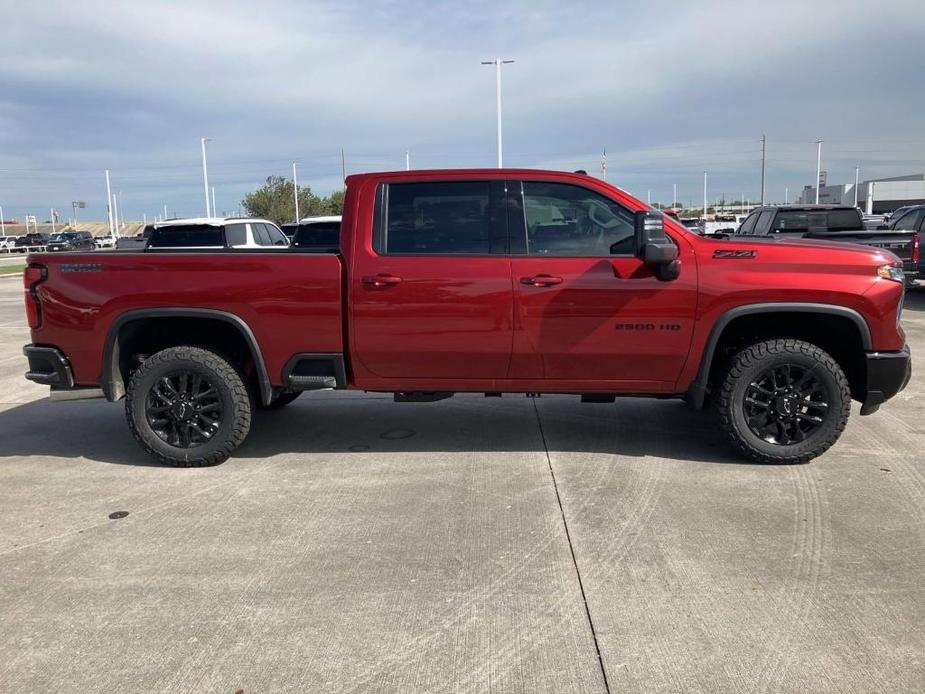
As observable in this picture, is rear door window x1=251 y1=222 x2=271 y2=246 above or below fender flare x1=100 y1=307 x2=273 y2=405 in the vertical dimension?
above

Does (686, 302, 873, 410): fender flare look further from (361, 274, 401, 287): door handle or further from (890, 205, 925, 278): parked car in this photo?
(890, 205, 925, 278): parked car

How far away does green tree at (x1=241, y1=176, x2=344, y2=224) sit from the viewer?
61.0 meters

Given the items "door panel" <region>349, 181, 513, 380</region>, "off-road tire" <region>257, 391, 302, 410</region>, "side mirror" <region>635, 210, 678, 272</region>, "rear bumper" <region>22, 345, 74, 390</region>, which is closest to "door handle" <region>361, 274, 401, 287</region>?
Answer: "door panel" <region>349, 181, 513, 380</region>

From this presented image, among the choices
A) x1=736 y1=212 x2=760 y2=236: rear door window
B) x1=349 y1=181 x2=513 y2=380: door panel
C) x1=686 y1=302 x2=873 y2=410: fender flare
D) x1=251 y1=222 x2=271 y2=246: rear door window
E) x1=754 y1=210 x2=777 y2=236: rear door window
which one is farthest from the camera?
x1=736 y1=212 x2=760 y2=236: rear door window

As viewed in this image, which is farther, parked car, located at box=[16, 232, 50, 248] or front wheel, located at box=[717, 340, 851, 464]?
parked car, located at box=[16, 232, 50, 248]

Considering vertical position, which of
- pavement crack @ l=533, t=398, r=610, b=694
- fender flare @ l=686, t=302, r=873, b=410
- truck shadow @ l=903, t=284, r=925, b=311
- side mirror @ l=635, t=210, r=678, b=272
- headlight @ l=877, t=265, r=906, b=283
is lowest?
pavement crack @ l=533, t=398, r=610, b=694

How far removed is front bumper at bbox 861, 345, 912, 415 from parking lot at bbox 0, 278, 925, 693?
0.53 m

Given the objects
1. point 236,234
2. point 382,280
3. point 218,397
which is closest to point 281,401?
point 218,397

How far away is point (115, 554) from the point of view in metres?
4.07

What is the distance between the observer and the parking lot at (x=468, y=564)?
3.02 metres

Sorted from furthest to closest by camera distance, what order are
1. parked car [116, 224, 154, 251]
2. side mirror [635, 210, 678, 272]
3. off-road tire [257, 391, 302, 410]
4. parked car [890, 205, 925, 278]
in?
1. parked car [890, 205, 925, 278]
2. parked car [116, 224, 154, 251]
3. off-road tire [257, 391, 302, 410]
4. side mirror [635, 210, 678, 272]

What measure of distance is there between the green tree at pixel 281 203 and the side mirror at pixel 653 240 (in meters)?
56.5

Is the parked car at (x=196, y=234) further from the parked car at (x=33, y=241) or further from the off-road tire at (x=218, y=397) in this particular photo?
the parked car at (x=33, y=241)

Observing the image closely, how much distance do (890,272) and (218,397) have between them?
4544 mm
